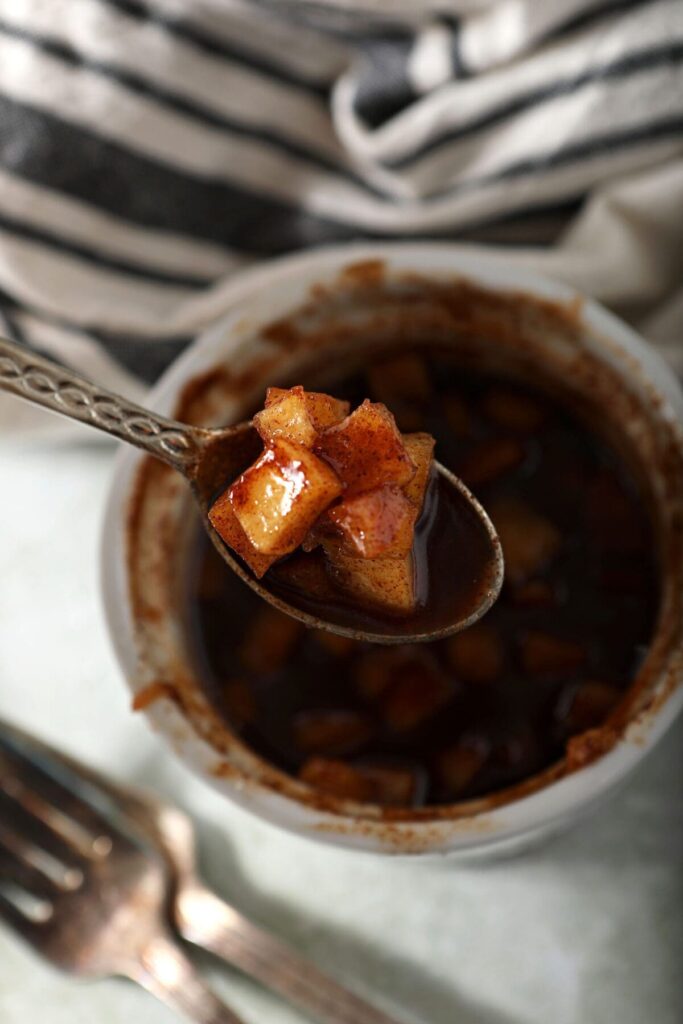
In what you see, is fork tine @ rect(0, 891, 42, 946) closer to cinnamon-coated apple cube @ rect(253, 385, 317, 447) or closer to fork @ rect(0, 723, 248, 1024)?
fork @ rect(0, 723, 248, 1024)

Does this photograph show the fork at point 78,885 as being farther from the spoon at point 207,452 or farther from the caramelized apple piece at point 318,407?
the caramelized apple piece at point 318,407

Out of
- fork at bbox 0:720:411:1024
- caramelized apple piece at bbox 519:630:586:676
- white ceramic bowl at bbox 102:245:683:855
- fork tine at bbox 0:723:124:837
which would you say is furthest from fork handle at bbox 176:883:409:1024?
caramelized apple piece at bbox 519:630:586:676

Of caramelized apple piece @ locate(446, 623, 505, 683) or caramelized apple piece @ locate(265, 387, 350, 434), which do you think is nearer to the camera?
caramelized apple piece @ locate(265, 387, 350, 434)

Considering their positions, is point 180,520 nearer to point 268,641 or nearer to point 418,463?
point 268,641

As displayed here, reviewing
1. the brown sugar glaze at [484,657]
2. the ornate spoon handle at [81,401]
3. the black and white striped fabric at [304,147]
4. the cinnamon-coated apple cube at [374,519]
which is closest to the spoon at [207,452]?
the ornate spoon handle at [81,401]


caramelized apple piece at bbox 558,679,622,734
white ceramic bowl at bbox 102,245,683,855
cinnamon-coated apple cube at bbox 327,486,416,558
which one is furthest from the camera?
caramelized apple piece at bbox 558,679,622,734

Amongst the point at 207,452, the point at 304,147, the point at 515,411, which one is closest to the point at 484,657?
the point at 515,411

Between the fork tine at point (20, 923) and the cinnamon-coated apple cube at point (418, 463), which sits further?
the fork tine at point (20, 923)
